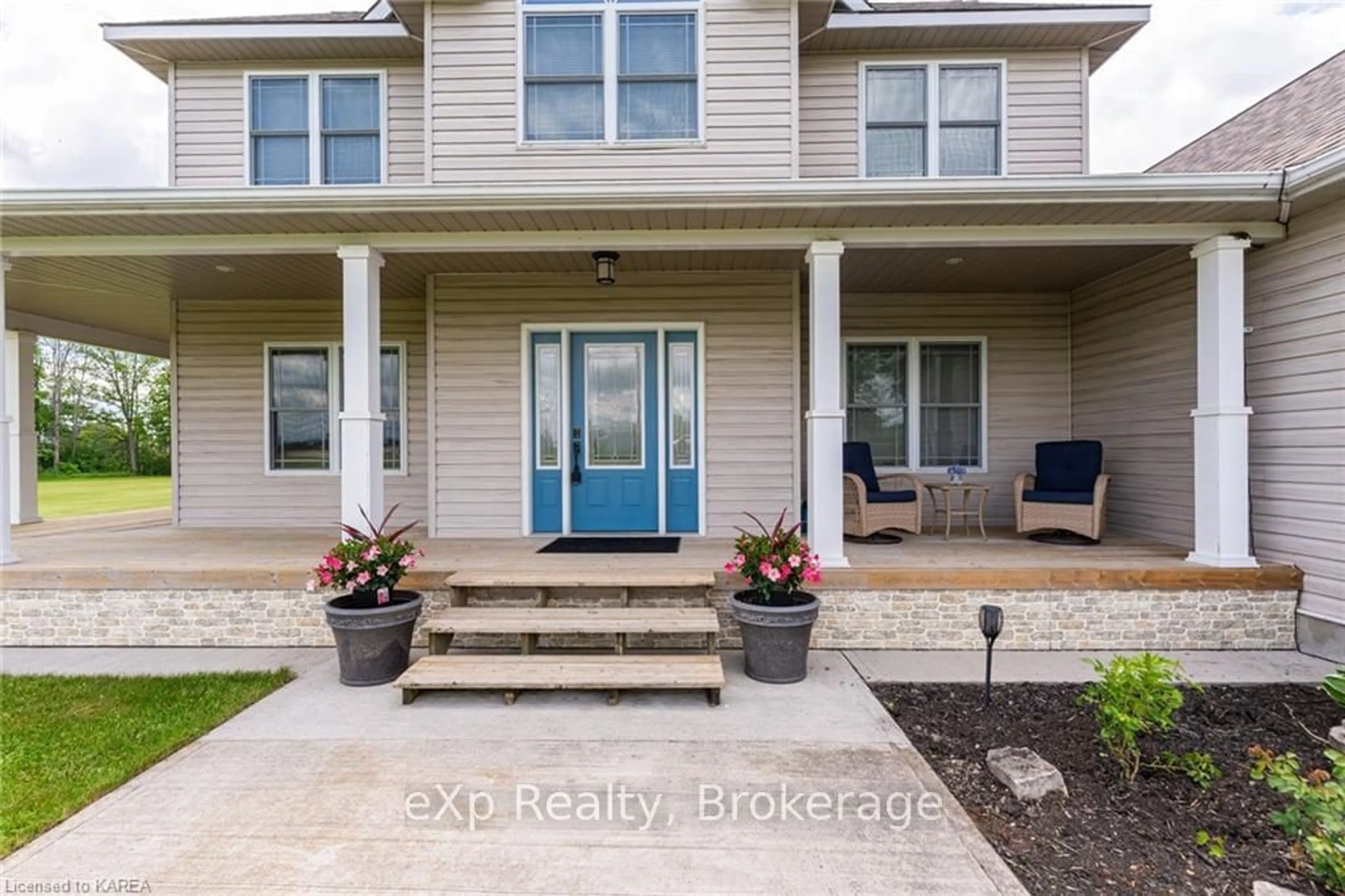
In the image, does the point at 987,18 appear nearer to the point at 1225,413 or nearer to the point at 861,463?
the point at 1225,413

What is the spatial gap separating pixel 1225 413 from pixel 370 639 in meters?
5.66

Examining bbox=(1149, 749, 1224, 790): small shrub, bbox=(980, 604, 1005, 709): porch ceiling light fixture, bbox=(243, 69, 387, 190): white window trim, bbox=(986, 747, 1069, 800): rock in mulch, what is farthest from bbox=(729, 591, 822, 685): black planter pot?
bbox=(243, 69, 387, 190): white window trim

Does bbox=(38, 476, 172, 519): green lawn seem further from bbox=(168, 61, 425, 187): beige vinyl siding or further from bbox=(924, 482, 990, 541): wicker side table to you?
bbox=(924, 482, 990, 541): wicker side table

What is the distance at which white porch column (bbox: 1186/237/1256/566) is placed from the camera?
4395mm

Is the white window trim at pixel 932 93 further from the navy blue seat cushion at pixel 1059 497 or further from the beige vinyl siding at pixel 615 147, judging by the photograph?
the navy blue seat cushion at pixel 1059 497

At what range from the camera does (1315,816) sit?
2.11m

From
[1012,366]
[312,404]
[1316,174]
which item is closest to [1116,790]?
[1316,174]

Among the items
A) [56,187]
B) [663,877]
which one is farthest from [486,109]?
[663,877]

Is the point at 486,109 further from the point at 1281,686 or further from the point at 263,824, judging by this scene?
the point at 1281,686

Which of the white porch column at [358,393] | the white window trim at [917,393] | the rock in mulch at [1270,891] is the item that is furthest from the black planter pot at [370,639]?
the white window trim at [917,393]

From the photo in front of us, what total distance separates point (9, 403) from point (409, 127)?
691cm

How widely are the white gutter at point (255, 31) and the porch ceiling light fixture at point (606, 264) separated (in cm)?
322

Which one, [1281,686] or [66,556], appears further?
[66,556]

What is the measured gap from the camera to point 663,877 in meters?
2.13
